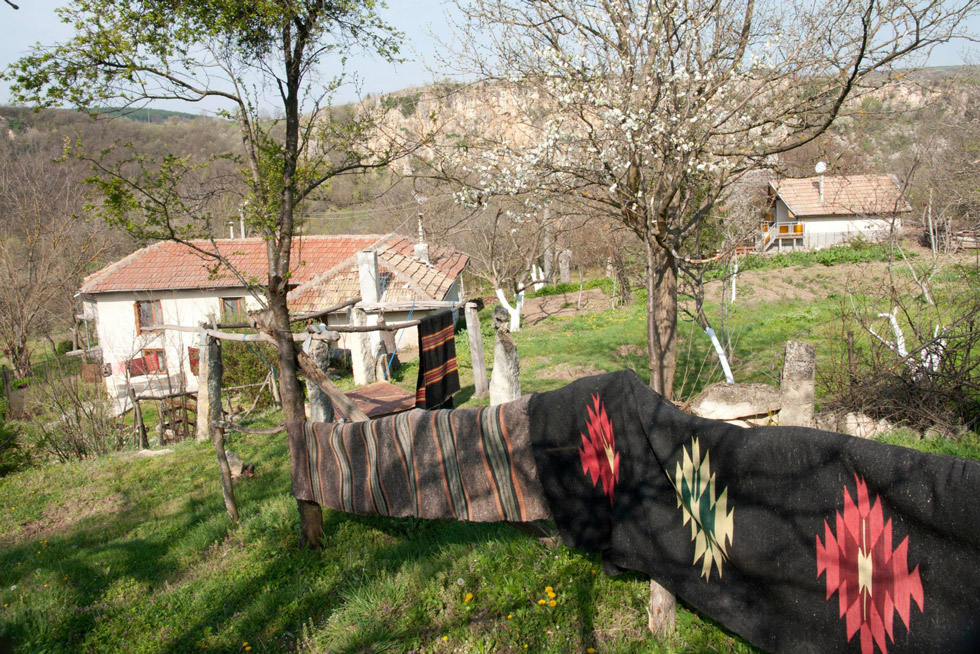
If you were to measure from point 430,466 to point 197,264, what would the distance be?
22.5 meters

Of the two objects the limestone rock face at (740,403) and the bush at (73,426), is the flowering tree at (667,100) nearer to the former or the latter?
the limestone rock face at (740,403)

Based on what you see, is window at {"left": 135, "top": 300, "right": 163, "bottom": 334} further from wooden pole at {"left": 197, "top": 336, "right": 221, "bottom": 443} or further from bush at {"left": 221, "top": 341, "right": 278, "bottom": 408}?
wooden pole at {"left": 197, "top": 336, "right": 221, "bottom": 443}

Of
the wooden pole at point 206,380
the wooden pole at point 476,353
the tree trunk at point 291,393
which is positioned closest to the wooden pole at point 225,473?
the wooden pole at point 206,380

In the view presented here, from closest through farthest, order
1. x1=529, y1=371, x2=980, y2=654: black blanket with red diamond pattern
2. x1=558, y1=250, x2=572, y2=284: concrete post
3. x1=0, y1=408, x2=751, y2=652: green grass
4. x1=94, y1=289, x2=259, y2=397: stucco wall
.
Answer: x1=529, y1=371, x2=980, y2=654: black blanket with red diamond pattern → x1=0, y1=408, x2=751, y2=652: green grass → x1=94, y1=289, x2=259, y2=397: stucco wall → x1=558, y1=250, x2=572, y2=284: concrete post

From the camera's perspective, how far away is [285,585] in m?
4.67

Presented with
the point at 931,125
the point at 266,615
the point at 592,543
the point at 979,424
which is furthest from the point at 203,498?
the point at 931,125

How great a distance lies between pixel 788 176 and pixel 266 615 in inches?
241

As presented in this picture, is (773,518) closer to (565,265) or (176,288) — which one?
(176,288)

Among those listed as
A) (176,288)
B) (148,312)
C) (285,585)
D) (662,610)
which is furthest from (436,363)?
(148,312)

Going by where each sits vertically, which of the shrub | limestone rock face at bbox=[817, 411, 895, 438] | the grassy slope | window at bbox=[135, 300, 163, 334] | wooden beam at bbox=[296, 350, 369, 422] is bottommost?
the shrub

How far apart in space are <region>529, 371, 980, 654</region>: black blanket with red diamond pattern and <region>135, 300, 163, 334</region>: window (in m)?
23.1

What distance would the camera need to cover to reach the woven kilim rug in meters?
1.98

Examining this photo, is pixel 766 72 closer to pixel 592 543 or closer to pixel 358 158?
pixel 358 158

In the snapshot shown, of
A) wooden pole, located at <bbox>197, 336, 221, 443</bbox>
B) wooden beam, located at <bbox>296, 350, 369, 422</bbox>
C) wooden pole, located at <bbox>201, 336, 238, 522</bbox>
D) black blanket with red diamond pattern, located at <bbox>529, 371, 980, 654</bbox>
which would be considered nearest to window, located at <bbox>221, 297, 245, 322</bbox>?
wooden pole, located at <bbox>197, 336, 221, 443</bbox>
